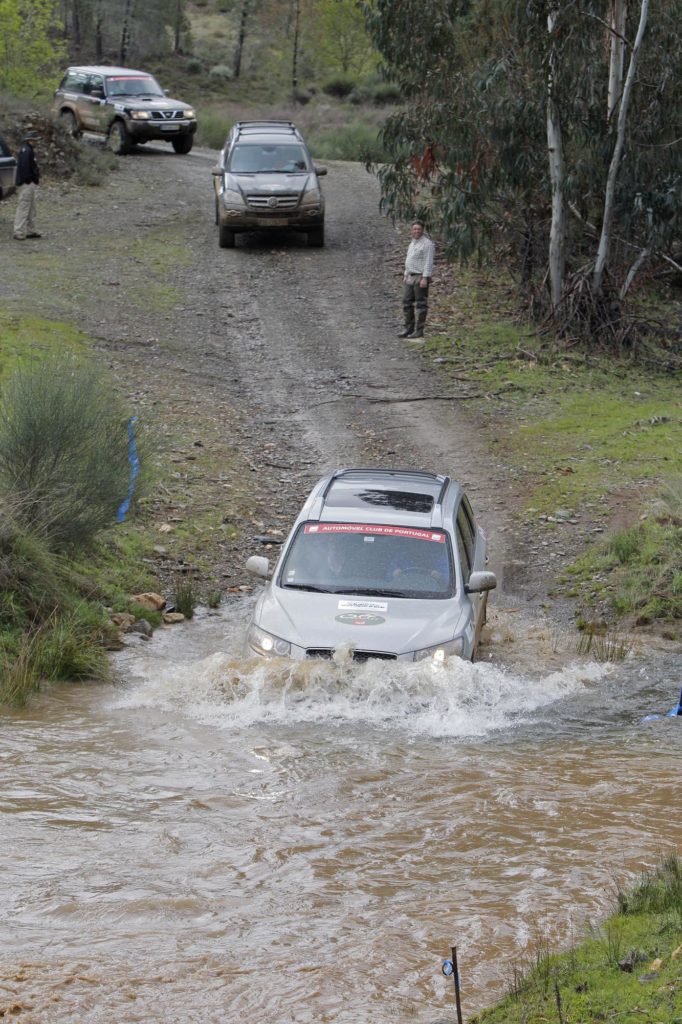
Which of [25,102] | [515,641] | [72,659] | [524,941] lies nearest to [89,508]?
[72,659]

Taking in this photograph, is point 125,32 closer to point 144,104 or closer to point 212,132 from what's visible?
point 212,132

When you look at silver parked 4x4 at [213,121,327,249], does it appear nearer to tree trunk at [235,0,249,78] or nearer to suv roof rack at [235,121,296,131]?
suv roof rack at [235,121,296,131]

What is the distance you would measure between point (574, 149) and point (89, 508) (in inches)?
482

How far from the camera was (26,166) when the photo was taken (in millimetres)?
22766

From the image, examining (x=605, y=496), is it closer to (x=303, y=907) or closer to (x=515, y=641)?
(x=515, y=641)

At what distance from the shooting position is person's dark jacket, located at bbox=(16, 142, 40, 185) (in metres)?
22.6

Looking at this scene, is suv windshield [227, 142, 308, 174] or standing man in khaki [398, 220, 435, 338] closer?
standing man in khaki [398, 220, 435, 338]

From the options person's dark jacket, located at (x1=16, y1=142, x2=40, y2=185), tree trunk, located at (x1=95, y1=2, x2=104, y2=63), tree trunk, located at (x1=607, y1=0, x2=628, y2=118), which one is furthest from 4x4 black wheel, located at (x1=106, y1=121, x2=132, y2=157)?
tree trunk, located at (x1=95, y1=2, x2=104, y2=63)

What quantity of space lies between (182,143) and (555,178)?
54.0ft

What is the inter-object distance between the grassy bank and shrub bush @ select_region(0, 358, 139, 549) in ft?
14.7

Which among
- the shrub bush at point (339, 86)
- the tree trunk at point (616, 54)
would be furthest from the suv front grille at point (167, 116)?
the shrub bush at point (339, 86)

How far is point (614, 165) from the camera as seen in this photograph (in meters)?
19.3

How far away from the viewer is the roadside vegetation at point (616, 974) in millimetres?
4504

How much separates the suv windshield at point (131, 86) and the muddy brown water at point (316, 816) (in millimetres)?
21257
